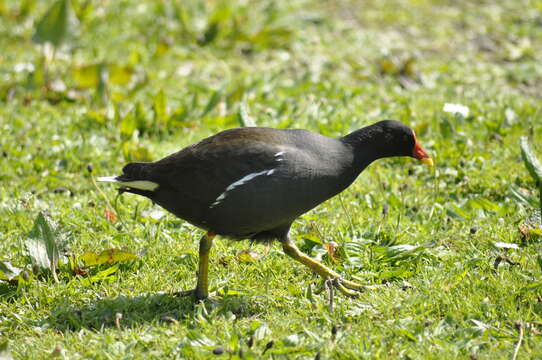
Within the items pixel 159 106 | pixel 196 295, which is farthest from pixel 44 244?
pixel 159 106

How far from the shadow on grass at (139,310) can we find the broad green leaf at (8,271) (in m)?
0.35

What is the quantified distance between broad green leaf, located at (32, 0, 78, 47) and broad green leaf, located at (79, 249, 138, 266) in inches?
144

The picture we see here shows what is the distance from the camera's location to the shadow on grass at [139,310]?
148 inches

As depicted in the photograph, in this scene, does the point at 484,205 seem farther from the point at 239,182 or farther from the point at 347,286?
the point at 239,182

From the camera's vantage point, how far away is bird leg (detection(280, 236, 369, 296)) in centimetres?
401

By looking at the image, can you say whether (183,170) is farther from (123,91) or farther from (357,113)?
(123,91)

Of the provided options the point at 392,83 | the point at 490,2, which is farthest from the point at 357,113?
the point at 490,2

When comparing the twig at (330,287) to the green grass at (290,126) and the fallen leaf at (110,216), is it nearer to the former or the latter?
the green grass at (290,126)

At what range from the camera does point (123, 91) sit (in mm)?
7168

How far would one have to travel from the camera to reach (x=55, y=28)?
7.12 meters

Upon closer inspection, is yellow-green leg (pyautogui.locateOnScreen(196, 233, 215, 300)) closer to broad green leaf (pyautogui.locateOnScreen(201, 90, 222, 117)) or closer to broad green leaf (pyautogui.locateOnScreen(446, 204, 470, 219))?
broad green leaf (pyautogui.locateOnScreen(446, 204, 470, 219))

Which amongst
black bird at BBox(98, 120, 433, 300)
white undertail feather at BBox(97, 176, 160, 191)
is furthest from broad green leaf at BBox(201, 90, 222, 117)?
white undertail feather at BBox(97, 176, 160, 191)

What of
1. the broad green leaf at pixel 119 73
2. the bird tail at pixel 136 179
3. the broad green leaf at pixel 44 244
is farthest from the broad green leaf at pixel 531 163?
the broad green leaf at pixel 119 73

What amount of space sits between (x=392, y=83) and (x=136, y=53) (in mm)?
2701
